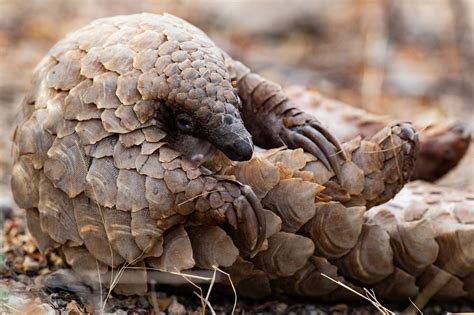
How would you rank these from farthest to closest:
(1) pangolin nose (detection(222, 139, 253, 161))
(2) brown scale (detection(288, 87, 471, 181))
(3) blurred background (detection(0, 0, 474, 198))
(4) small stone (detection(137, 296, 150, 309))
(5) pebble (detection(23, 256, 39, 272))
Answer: (3) blurred background (detection(0, 0, 474, 198)) < (2) brown scale (detection(288, 87, 471, 181)) < (5) pebble (detection(23, 256, 39, 272)) < (4) small stone (detection(137, 296, 150, 309)) < (1) pangolin nose (detection(222, 139, 253, 161))

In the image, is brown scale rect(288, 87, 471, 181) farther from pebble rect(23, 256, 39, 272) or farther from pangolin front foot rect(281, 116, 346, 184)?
pebble rect(23, 256, 39, 272)

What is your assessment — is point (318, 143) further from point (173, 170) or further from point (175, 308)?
point (175, 308)

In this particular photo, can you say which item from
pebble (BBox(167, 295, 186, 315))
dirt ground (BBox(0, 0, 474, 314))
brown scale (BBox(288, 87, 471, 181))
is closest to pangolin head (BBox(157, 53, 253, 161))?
pebble (BBox(167, 295, 186, 315))

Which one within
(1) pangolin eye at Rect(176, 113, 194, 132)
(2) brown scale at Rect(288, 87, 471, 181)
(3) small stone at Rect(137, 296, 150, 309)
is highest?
(1) pangolin eye at Rect(176, 113, 194, 132)

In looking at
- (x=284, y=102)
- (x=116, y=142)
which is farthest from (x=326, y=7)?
(x=116, y=142)

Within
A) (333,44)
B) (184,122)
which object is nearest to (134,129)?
(184,122)

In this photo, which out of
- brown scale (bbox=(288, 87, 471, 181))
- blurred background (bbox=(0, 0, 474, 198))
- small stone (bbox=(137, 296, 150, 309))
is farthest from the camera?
blurred background (bbox=(0, 0, 474, 198))

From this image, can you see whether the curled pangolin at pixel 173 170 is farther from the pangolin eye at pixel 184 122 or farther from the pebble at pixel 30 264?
the pebble at pixel 30 264
